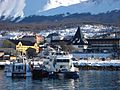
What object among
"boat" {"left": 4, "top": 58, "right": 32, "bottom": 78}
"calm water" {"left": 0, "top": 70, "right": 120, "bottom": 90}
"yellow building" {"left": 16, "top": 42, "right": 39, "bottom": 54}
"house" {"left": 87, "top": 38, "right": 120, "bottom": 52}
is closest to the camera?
"calm water" {"left": 0, "top": 70, "right": 120, "bottom": 90}

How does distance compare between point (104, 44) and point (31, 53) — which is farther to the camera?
point (104, 44)

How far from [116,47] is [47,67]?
159 ft

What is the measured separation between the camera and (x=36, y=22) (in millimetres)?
182875

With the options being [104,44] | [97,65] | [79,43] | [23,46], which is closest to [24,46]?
[23,46]

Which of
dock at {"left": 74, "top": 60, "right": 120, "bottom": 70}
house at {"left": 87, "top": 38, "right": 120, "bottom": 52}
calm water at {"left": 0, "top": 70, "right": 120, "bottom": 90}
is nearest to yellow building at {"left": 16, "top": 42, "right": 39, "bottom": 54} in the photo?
house at {"left": 87, "top": 38, "right": 120, "bottom": 52}

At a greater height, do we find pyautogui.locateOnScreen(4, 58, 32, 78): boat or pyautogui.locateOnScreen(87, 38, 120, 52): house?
pyautogui.locateOnScreen(87, 38, 120, 52): house

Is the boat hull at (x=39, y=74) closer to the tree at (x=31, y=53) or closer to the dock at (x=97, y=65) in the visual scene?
the dock at (x=97, y=65)

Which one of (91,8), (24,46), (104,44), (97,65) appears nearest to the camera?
(97,65)

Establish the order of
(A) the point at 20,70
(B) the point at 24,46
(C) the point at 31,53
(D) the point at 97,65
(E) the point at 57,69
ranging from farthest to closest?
1. (B) the point at 24,46
2. (C) the point at 31,53
3. (D) the point at 97,65
4. (A) the point at 20,70
5. (E) the point at 57,69

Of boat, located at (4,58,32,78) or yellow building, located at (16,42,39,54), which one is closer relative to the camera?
boat, located at (4,58,32,78)

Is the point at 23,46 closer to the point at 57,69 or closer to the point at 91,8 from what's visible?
the point at 57,69

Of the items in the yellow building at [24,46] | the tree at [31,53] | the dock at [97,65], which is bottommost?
the dock at [97,65]

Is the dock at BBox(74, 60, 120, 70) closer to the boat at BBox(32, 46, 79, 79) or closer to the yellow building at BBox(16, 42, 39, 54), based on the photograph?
the boat at BBox(32, 46, 79, 79)

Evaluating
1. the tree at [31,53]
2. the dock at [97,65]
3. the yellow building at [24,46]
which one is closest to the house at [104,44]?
the yellow building at [24,46]
